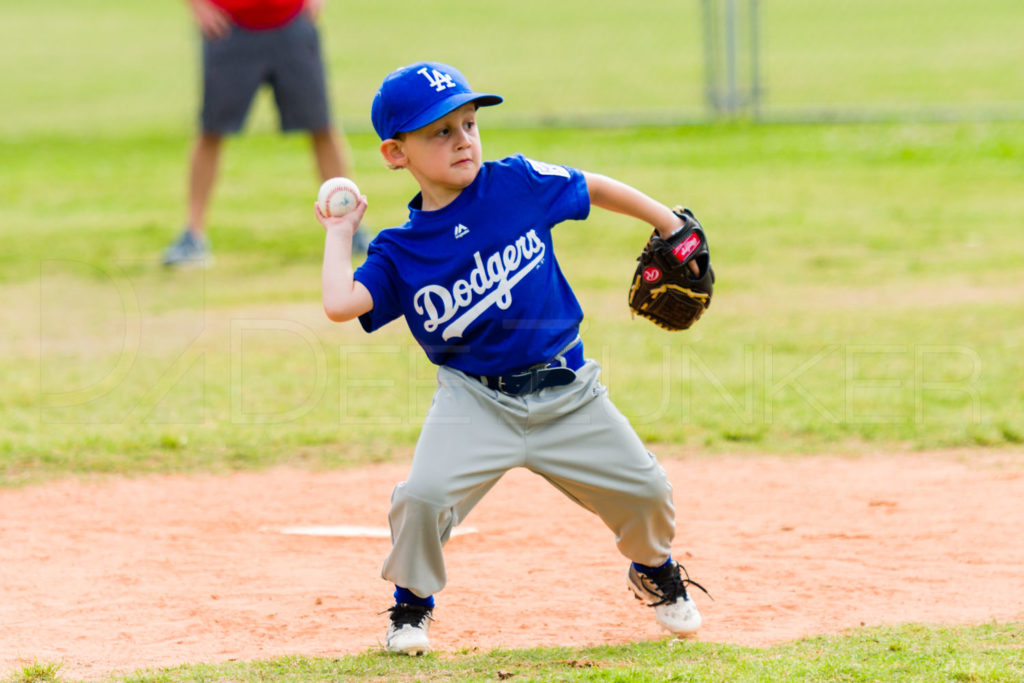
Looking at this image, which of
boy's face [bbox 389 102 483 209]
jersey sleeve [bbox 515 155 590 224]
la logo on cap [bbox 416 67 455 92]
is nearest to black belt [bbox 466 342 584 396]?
jersey sleeve [bbox 515 155 590 224]

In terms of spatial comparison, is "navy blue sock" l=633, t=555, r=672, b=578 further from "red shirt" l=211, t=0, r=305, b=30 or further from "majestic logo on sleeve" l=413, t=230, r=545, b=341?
"red shirt" l=211, t=0, r=305, b=30

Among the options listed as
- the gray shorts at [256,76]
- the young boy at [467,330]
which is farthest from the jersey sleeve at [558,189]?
the gray shorts at [256,76]

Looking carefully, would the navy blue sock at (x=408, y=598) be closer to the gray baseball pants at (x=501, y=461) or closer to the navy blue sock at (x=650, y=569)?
the gray baseball pants at (x=501, y=461)

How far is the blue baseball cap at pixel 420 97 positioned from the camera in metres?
3.23

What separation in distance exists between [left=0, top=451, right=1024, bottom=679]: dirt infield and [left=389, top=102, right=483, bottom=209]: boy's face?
125cm

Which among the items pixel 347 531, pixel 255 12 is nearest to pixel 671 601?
pixel 347 531

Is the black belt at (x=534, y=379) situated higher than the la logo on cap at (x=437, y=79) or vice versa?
the la logo on cap at (x=437, y=79)

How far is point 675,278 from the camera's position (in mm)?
3717

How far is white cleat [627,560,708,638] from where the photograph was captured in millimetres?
3508

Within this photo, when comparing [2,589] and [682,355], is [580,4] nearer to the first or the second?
[682,355]

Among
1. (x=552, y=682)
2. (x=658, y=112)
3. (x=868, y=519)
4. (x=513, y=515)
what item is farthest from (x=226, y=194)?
(x=552, y=682)

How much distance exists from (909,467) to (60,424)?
354 centimetres

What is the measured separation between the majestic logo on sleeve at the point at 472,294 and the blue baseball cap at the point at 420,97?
37 cm

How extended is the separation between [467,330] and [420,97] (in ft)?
1.97
